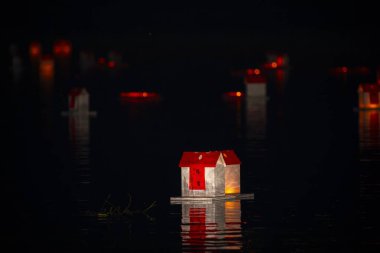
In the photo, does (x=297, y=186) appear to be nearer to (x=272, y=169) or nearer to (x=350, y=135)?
(x=272, y=169)

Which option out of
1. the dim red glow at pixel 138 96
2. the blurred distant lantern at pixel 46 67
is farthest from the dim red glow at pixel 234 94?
the blurred distant lantern at pixel 46 67

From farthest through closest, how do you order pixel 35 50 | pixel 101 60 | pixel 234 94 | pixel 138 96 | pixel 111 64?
pixel 35 50
pixel 101 60
pixel 111 64
pixel 234 94
pixel 138 96

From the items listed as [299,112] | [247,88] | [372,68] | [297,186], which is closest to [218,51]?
[372,68]

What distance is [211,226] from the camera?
2773cm

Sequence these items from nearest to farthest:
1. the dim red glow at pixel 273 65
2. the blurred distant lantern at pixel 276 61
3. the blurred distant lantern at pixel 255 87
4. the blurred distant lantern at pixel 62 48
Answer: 1. the blurred distant lantern at pixel 255 87
2. the blurred distant lantern at pixel 276 61
3. the dim red glow at pixel 273 65
4. the blurred distant lantern at pixel 62 48

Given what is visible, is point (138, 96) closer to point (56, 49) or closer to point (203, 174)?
point (203, 174)

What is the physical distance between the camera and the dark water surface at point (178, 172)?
26.9m

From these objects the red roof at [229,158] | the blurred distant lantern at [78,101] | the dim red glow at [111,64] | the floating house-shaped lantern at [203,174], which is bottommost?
the floating house-shaped lantern at [203,174]

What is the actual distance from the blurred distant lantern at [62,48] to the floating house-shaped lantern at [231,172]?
245 feet

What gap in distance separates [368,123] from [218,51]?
56.5 metres

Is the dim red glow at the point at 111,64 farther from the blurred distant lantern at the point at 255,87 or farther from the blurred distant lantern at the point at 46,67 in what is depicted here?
the blurred distant lantern at the point at 255,87

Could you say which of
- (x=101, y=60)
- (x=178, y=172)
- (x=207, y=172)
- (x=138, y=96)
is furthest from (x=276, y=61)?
(x=207, y=172)

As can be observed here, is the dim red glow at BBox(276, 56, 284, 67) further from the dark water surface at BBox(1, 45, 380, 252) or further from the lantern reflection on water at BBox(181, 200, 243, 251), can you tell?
the lantern reflection on water at BBox(181, 200, 243, 251)

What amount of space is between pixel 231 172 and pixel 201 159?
81 centimetres
